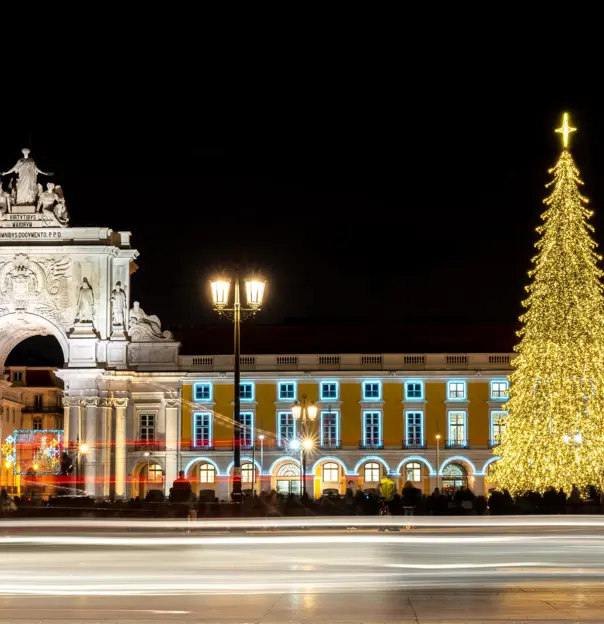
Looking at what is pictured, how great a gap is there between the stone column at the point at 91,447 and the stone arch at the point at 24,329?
9.29 ft

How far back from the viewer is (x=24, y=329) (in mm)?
82188

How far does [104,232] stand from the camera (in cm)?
8012

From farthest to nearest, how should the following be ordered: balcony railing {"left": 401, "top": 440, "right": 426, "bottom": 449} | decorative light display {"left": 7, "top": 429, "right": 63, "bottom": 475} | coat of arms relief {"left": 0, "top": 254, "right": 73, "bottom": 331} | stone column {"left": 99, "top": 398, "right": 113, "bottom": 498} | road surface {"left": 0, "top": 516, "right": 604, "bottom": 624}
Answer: balcony railing {"left": 401, "top": 440, "right": 426, "bottom": 449} → coat of arms relief {"left": 0, "top": 254, "right": 73, "bottom": 331} → stone column {"left": 99, "top": 398, "right": 113, "bottom": 498} → decorative light display {"left": 7, "top": 429, "right": 63, "bottom": 475} → road surface {"left": 0, "top": 516, "right": 604, "bottom": 624}

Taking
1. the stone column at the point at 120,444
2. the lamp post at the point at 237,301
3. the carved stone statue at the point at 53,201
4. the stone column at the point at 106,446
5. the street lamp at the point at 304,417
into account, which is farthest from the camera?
the stone column at the point at 120,444

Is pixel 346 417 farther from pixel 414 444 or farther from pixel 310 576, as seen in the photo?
pixel 310 576

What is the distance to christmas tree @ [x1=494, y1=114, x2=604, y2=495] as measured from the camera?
44938 millimetres

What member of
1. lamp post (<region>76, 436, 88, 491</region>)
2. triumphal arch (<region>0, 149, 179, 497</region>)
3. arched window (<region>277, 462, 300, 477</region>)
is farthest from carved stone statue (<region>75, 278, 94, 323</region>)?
arched window (<region>277, 462, 300, 477</region>)

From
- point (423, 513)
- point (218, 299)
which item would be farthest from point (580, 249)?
point (218, 299)

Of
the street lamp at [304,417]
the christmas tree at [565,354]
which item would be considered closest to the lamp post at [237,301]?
the christmas tree at [565,354]

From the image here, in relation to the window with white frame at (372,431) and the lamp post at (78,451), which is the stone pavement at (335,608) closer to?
the lamp post at (78,451)

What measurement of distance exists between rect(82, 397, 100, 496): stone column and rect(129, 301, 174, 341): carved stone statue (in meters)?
5.15

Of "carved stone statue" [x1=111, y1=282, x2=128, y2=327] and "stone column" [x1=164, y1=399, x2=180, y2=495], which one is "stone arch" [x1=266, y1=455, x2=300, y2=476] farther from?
"carved stone statue" [x1=111, y1=282, x2=128, y2=327]

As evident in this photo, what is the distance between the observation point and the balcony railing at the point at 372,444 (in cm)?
8138

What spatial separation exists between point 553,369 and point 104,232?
1596 inches
